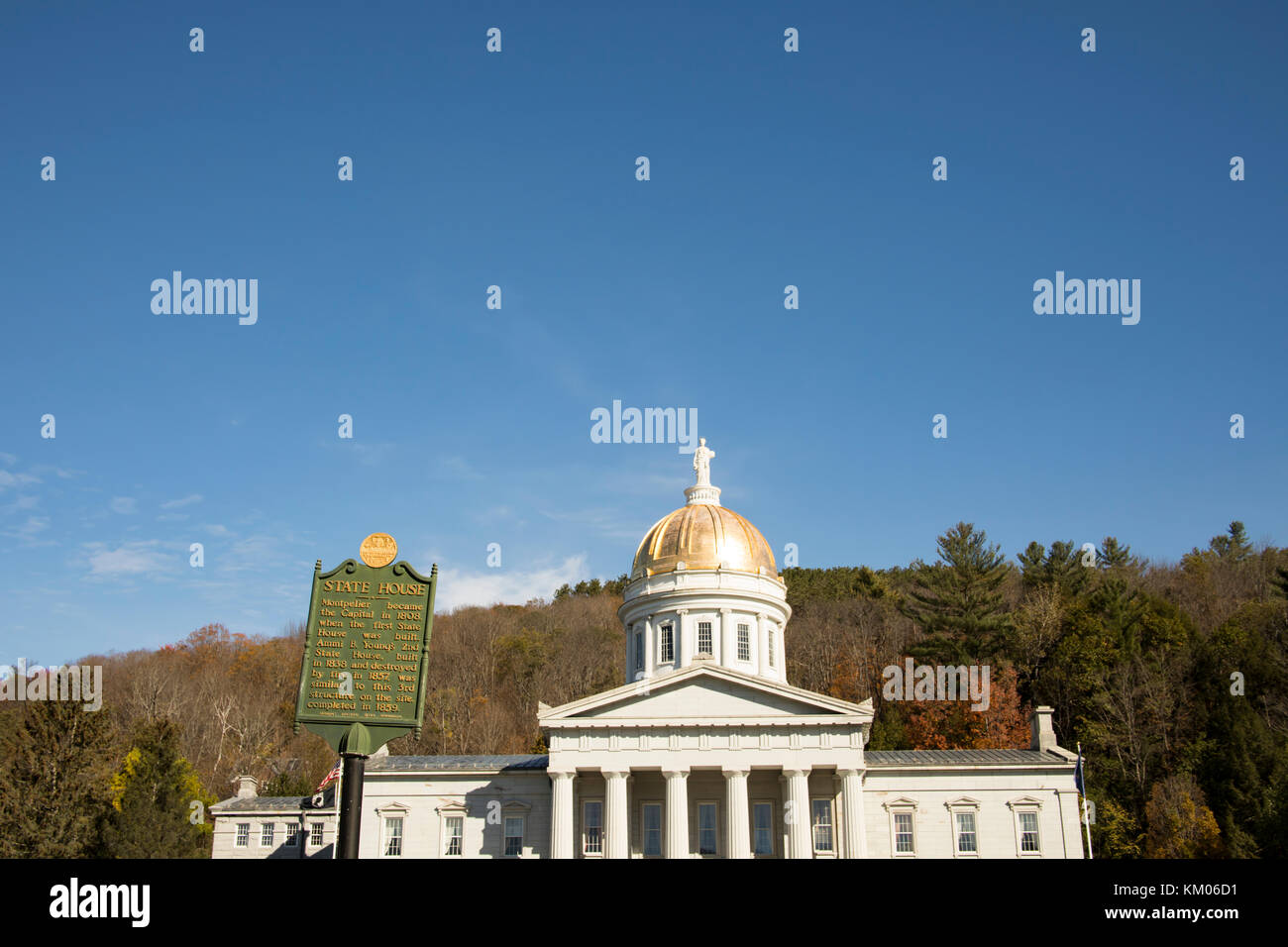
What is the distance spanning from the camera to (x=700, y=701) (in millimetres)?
45438

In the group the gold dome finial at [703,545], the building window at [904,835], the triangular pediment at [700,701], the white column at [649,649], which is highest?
the gold dome finial at [703,545]

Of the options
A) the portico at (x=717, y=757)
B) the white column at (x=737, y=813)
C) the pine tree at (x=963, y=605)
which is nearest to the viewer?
the white column at (x=737, y=813)

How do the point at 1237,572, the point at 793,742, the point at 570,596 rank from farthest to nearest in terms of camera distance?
the point at 570,596
the point at 1237,572
the point at 793,742

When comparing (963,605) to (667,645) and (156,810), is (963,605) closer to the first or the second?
(667,645)

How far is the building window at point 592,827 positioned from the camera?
46.2 metres

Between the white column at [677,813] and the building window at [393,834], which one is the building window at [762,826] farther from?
the building window at [393,834]

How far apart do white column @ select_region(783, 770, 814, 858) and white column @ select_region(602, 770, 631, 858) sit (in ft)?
22.0

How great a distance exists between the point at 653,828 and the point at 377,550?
1302 inches

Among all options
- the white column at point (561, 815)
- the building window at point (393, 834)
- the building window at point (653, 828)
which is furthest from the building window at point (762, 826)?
the building window at point (393, 834)

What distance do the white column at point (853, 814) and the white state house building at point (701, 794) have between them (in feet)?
0.19

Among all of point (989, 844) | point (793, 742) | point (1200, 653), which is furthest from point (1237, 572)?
point (793, 742)
